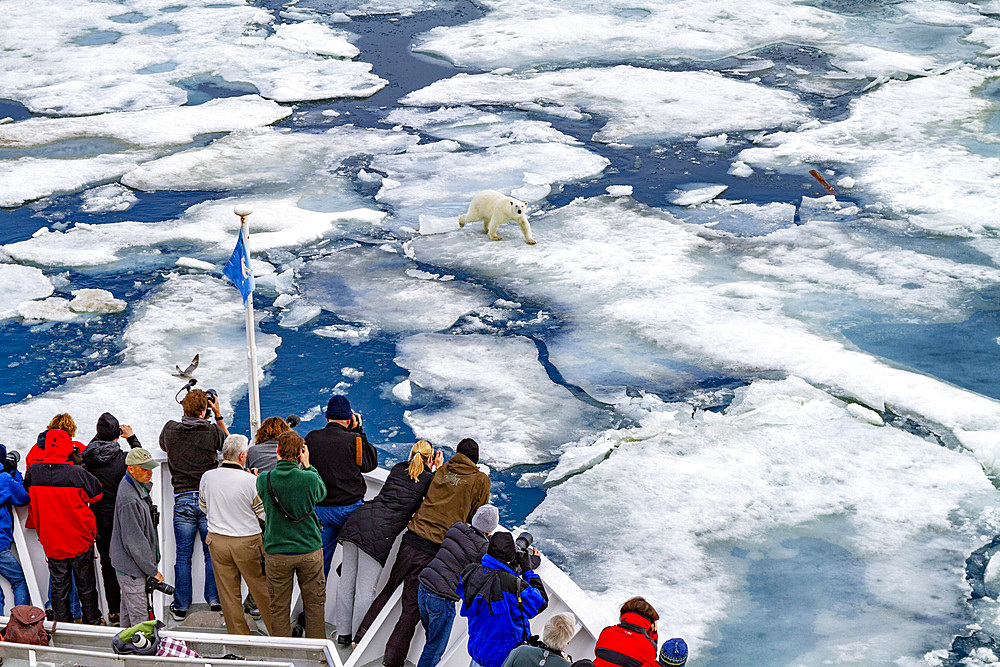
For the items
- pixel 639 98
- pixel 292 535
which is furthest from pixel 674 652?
pixel 639 98

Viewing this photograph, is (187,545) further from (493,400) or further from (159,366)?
(159,366)

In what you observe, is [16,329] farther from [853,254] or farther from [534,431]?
[853,254]

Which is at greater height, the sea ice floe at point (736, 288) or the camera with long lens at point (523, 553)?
the camera with long lens at point (523, 553)

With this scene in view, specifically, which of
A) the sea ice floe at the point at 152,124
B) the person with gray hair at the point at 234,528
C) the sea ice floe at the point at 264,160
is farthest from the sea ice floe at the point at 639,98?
the person with gray hair at the point at 234,528

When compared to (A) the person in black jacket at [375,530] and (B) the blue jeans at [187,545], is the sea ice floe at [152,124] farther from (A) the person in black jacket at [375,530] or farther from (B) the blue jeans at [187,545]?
(A) the person in black jacket at [375,530]

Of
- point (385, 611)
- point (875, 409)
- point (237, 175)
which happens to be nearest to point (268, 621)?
point (385, 611)

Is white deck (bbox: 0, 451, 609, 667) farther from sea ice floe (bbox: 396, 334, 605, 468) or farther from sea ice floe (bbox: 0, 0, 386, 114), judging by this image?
sea ice floe (bbox: 0, 0, 386, 114)
